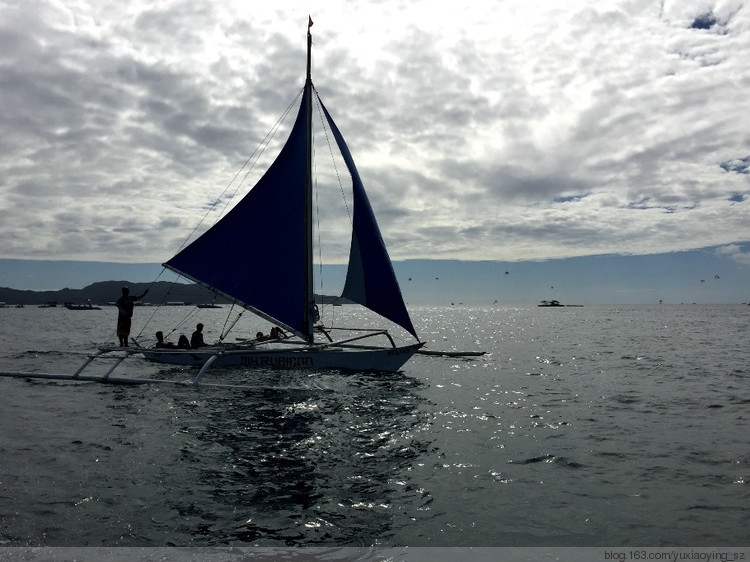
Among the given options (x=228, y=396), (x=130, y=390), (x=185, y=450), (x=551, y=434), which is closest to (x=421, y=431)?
(x=551, y=434)

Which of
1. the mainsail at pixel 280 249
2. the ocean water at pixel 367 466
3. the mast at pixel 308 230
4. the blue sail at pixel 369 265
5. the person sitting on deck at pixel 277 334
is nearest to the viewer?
the ocean water at pixel 367 466

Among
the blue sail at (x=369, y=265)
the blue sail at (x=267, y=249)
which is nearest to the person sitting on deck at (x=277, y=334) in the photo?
the blue sail at (x=267, y=249)

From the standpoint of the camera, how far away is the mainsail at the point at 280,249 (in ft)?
69.5

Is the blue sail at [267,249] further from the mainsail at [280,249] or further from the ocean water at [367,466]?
the ocean water at [367,466]

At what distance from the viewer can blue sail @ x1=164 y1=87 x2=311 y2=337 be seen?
71.5 feet

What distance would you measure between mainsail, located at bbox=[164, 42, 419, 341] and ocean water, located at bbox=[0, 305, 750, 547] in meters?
3.72

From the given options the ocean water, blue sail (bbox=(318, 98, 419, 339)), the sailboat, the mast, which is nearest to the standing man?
the sailboat

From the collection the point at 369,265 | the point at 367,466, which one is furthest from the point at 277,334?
the point at 367,466

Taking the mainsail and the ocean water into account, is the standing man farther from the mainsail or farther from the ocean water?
the ocean water

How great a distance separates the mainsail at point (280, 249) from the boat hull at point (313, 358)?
46.7 inches

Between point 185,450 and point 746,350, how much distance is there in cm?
4734

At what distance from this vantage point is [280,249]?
2214 centimetres

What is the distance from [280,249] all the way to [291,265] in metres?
0.96

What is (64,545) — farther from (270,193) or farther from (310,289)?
(270,193)
